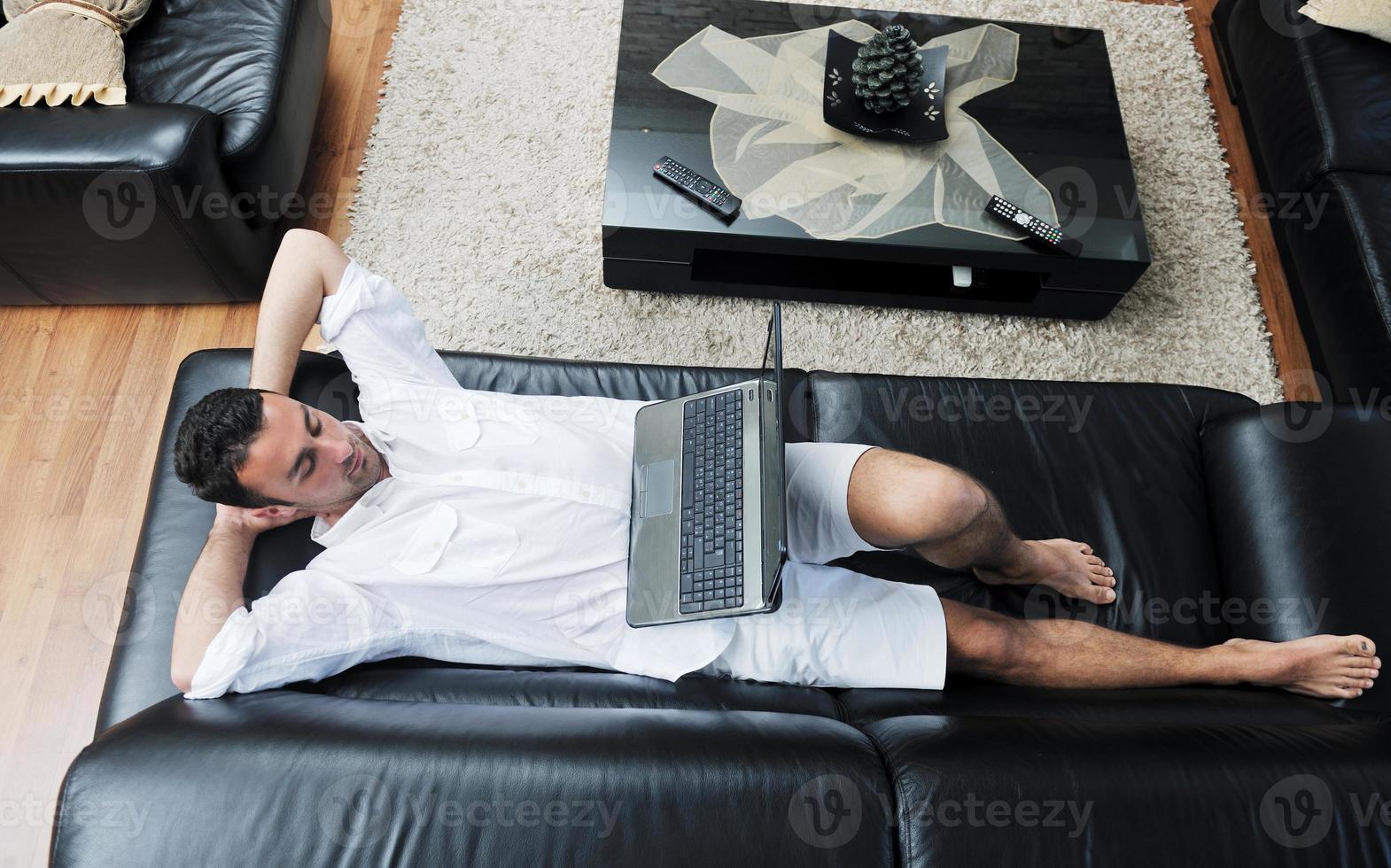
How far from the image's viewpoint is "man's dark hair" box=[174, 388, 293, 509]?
130 cm

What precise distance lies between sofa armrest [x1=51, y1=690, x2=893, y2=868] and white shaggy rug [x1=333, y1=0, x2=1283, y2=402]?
1.30 meters

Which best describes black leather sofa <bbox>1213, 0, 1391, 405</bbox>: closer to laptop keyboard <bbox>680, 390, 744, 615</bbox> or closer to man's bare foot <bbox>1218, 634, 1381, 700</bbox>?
man's bare foot <bbox>1218, 634, 1381, 700</bbox>

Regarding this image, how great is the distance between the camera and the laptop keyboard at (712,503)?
1.33 metres

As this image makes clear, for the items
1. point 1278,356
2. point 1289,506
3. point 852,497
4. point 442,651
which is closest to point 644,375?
point 852,497

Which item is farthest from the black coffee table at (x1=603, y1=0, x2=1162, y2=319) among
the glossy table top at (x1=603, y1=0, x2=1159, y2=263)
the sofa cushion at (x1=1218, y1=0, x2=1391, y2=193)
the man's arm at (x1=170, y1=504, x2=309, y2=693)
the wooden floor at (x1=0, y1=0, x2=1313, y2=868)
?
the man's arm at (x1=170, y1=504, x2=309, y2=693)

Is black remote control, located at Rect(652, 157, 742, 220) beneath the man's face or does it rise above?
above

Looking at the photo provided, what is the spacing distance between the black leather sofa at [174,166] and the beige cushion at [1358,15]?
268cm

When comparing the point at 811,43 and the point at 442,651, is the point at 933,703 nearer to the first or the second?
the point at 442,651

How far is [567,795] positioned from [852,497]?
0.66 metres

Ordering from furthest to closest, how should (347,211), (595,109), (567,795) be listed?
(595,109) → (347,211) → (567,795)

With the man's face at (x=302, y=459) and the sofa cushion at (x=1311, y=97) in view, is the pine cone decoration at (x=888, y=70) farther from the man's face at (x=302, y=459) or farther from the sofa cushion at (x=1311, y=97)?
the man's face at (x=302, y=459)

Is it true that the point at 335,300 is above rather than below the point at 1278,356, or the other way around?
above

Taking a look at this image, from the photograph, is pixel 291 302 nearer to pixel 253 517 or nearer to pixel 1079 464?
pixel 253 517

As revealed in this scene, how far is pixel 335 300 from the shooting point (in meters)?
1.52
